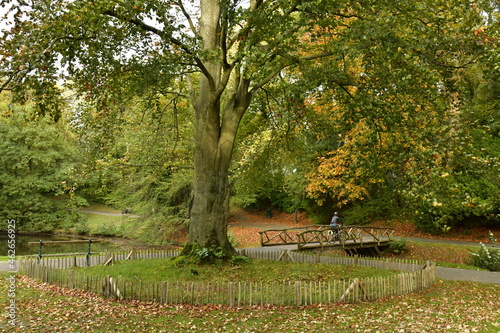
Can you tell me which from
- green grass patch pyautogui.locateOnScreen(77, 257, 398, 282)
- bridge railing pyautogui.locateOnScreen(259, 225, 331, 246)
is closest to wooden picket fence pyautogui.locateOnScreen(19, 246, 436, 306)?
green grass patch pyautogui.locateOnScreen(77, 257, 398, 282)

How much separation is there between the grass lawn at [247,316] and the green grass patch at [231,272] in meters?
2.39

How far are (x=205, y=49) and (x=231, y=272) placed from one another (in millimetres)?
7253

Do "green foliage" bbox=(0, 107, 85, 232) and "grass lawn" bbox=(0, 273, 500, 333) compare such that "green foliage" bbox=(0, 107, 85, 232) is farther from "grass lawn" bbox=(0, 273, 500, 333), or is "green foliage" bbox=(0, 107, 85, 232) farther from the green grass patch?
"grass lawn" bbox=(0, 273, 500, 333)

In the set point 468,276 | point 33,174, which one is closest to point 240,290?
point 468,276

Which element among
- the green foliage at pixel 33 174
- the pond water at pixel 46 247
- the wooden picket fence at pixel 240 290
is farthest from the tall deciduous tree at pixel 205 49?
the green foliage at pixel 33 174

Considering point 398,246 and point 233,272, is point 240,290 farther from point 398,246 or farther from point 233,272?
point 398,246

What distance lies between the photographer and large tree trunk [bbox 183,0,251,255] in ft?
46.0

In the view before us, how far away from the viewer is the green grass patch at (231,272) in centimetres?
1279

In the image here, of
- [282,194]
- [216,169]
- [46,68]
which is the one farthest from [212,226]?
[282,194]

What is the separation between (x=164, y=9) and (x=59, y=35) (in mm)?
2634

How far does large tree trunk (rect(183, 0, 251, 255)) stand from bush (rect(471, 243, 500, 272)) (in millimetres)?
12243

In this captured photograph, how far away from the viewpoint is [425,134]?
9.08 metres

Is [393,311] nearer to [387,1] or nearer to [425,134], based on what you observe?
[425,134]

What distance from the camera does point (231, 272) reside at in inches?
520
